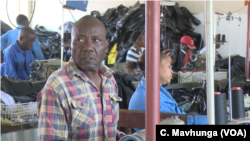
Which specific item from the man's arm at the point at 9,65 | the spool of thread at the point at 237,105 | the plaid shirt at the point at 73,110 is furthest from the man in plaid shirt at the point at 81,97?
the man's arm at the point at 9,65

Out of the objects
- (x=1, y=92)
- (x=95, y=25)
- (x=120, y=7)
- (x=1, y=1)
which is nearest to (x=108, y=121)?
(x=95, y=25)

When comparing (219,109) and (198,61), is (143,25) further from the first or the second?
(219,109)

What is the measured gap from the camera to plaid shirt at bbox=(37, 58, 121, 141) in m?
1.12

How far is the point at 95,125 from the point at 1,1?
743 cm

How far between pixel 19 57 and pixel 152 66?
3273 mm

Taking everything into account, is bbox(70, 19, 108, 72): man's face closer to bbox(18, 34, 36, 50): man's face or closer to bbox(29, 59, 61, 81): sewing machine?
bbox(29, 59, 61, 81): sewing machine

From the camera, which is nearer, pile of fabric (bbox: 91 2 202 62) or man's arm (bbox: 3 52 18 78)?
man's arm (bbox: 3 52 18 78)

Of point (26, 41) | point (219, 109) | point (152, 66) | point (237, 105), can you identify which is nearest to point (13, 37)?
point (26, 41)

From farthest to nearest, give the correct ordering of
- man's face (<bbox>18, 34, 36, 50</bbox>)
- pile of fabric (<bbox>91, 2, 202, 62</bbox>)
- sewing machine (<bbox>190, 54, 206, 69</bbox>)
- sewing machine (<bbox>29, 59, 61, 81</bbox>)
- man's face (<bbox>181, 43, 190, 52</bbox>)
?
pile of fabric (<bbox>91, 2, 202, 62</bbox>), man's face (<bbox>181, 43, 190, 52</bbox>), sewing machine (<bbox>190, 54, 206, 69</bbox>), man's face (<bbox>18, 34, 36, 50</bbox>), sewing machine (<bbox>29, 59, 61, 81</bbox>)

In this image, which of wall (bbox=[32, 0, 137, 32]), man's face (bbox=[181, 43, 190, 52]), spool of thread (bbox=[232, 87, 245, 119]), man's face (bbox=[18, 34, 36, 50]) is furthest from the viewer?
wall (bbox=[32, 0, 137, 32])

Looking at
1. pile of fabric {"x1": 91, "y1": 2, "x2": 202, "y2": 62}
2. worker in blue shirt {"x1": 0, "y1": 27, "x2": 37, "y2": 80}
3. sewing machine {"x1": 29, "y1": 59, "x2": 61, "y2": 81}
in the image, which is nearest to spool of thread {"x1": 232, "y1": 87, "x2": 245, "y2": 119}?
sewing machine {"x1": 29, "y1": 59, "x2": 61, "y2": 81}

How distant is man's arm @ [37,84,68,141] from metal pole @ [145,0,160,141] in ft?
1.38

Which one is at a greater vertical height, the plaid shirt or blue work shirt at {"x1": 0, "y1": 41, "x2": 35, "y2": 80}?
blue work shirt at {"x1": 0, "y1": 41, "x2": 35, "y2": 80}

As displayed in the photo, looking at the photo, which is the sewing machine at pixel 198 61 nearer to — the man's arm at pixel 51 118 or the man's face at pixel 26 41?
the man's face at pixel 26 41
